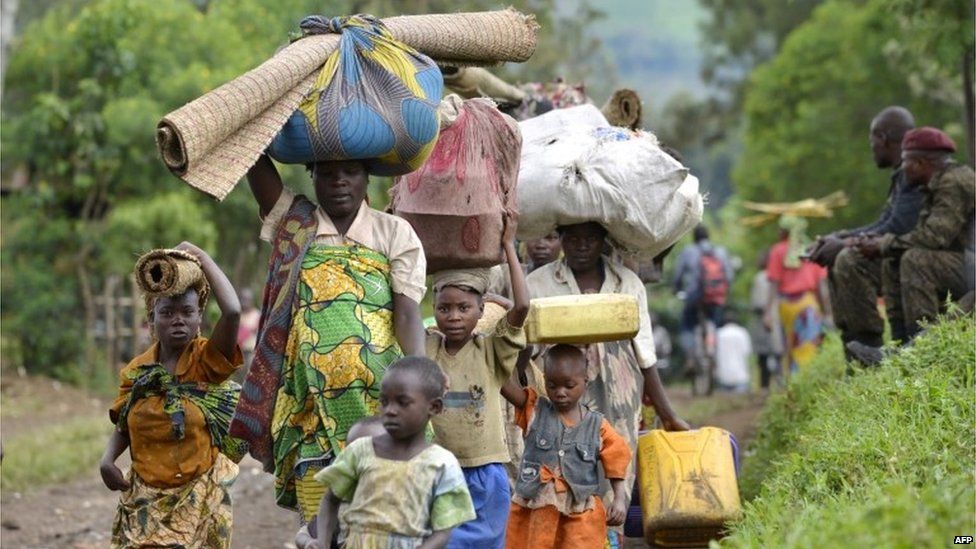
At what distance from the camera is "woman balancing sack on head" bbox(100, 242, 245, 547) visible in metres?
7.18

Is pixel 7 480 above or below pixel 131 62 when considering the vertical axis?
below

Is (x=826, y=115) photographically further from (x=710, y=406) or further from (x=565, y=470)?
(x=565, y=470)

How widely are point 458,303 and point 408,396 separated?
1286mm

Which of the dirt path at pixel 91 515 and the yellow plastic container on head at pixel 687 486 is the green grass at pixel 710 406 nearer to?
the dirt path at pixel 91 515

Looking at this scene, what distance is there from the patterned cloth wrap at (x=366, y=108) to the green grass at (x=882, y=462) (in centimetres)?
187

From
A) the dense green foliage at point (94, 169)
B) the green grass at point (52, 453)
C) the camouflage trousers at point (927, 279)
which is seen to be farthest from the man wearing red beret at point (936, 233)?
the dense green foliage at point (94, 169)

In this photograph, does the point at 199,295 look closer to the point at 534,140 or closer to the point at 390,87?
the point at 390,87

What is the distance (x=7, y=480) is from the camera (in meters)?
13.4

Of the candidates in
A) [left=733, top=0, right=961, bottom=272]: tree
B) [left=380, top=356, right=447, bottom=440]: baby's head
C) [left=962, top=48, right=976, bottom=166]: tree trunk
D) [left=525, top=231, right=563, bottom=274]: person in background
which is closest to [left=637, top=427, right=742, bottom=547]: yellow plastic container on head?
[left=525, top=231, right=563, bottom=274]: person in background

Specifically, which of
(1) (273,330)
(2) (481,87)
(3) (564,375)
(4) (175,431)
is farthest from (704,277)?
(1) (273,330)

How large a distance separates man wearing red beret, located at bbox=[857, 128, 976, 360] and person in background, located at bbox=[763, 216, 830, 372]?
640cm

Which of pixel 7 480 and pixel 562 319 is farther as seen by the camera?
pixel 7 480

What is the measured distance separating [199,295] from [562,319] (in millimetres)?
1535

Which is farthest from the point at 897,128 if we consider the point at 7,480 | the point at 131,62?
the point at 131,62
